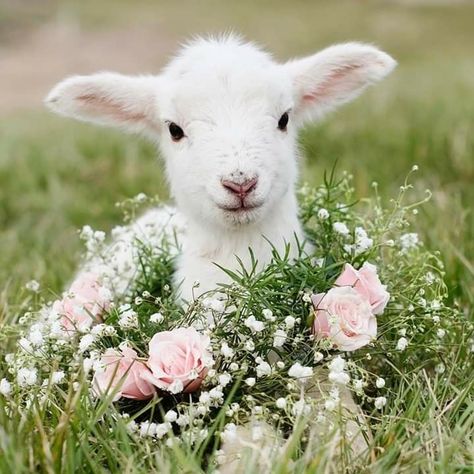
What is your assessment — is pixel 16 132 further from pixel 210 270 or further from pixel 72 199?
pixel 210 270

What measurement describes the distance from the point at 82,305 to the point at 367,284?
1.07m

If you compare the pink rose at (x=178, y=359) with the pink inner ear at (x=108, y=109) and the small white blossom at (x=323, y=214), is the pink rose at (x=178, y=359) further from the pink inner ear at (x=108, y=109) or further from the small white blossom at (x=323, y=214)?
the pink inner ear at (x=108, y=109)

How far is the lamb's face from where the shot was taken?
3268 millimetres

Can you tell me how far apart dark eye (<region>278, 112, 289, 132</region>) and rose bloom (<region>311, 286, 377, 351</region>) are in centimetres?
75

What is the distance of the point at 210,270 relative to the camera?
354 centimetres

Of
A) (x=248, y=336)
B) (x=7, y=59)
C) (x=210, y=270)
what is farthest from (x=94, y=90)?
(x=7, y=59)

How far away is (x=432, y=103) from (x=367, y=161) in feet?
6.27

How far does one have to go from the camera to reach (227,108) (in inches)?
134

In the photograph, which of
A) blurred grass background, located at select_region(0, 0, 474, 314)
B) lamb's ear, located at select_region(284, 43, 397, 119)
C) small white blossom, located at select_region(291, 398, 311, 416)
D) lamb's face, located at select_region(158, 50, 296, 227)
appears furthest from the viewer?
blurred grass background, located at select_region(0, 0, 474, 314)

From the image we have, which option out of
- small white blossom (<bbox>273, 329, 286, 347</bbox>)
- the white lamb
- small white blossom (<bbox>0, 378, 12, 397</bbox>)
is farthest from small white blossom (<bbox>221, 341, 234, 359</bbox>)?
small white blossom (<bbox>0, 378, 12, 397</bbox>)

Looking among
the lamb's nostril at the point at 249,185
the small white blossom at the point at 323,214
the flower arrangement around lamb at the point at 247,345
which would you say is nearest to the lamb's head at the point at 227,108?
the lamb's nostril at the point at 249,185

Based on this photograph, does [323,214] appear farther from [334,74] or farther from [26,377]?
[26,377]

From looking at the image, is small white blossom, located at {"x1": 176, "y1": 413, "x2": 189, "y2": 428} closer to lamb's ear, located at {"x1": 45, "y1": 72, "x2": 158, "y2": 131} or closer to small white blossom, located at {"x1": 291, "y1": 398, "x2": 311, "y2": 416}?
small white blossom, located at {"x1": 291, "y1": 398, "x2": 311, "y2": 416}

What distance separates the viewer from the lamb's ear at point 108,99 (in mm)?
3789
